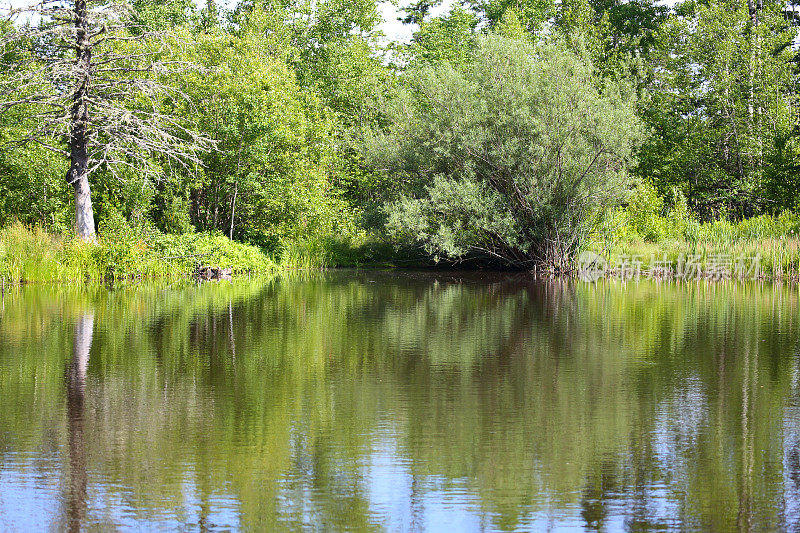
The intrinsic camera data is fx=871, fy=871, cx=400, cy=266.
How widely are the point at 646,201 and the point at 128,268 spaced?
1770cm

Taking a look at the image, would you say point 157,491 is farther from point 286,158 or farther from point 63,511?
point 286,158

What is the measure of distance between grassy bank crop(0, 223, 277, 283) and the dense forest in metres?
0.18

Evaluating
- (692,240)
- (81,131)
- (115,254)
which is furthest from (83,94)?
(692,240)

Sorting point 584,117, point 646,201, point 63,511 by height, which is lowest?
point 63,511

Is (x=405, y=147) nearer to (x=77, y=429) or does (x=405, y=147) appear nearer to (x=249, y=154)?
(x=249, y=154)

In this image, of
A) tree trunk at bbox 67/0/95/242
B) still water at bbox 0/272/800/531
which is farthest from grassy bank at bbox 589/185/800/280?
tree trunk at bbox 67/0/95/242

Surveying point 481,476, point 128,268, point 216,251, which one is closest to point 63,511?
point 481,476

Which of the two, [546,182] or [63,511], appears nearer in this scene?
[63,511]

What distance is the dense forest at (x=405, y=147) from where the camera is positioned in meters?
25.9

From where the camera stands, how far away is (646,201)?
30.8 m

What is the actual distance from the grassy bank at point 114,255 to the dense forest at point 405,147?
18cm

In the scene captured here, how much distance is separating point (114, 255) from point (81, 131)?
160 inches

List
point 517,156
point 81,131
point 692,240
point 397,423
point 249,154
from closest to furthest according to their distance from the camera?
point 397,423, point 81,131, point 517,156, point 692,240, point 249,154

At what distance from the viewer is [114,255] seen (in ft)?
79.7
